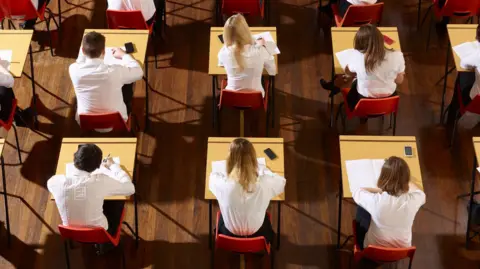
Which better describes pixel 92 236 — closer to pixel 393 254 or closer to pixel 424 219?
pixel 393 254

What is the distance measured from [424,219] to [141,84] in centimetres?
307

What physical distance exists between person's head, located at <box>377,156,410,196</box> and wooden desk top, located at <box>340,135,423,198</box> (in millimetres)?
585

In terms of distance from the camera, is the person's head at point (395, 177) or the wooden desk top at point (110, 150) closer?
the person's head at point (395, 177)

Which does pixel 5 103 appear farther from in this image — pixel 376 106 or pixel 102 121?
pixel 376 106

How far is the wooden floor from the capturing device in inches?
248

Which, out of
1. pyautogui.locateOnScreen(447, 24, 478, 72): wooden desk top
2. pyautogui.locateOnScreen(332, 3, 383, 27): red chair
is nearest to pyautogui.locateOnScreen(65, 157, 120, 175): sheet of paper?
pyautogui.locateOnScreen(332, 3, 383, 27): red chair

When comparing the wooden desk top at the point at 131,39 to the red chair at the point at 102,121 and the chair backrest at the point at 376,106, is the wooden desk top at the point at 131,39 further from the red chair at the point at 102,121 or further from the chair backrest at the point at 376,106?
the chair backrest at the point at 376,106

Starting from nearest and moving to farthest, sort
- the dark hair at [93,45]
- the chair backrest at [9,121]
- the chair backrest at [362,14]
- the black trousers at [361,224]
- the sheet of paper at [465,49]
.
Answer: the black trousers at [361,224], the dark hair at [93,45], the chair backrest at [9,121], the sheet of paper at [465,49], the chair backrest at [362,14]

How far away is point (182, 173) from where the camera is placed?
6938mm

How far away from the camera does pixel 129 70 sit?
254 inches

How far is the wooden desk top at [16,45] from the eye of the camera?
21.7 ft

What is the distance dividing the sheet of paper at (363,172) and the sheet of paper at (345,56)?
115 centimetres

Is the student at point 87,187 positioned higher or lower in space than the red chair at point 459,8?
lower

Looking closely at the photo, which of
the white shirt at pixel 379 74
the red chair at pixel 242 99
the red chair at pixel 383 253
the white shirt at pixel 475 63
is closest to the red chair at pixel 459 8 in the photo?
the white shirt at pixel 475 63
